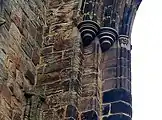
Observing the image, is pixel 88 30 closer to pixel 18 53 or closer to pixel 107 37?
pixel 107 37

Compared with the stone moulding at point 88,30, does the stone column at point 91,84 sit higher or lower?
lower

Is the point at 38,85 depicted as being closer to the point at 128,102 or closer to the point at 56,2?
the point at 128,102

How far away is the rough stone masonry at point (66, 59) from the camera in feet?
22.6

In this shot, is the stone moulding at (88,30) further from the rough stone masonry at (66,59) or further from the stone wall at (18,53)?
the stone wall at (18,53)

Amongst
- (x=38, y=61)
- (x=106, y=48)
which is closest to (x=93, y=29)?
(x=106, y=48)

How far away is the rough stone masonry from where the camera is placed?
6.90 meters

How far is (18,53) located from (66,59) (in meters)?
A: 0.67

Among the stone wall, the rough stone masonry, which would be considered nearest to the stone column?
the rough stone masonry

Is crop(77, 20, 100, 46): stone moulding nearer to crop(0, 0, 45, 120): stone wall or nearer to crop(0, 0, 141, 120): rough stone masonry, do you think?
crop(0, 0, 141, 120): rough stone masonry

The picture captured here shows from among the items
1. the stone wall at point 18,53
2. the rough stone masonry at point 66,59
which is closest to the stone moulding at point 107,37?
the rough stone masonry at point 66,59

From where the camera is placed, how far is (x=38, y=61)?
773cm

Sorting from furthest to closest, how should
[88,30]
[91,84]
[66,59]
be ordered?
[88,30], [66,59], [91,84]

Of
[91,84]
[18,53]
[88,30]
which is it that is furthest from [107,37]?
[18,53]

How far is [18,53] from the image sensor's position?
7148 millimetres
